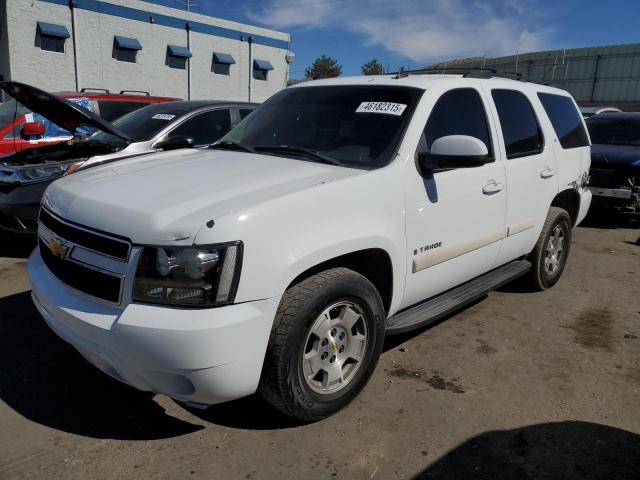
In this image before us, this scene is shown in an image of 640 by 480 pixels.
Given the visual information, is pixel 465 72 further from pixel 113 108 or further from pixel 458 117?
pixel 113 108

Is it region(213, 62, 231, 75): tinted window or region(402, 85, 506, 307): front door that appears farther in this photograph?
region(213, 62, 231, 75): tinted window

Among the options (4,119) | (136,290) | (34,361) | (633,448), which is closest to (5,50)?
(4,119)

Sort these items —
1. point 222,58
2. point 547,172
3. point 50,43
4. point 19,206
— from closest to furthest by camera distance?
1. point 547,172
2. point 19,206
3. point 50,43
4. point 222,58

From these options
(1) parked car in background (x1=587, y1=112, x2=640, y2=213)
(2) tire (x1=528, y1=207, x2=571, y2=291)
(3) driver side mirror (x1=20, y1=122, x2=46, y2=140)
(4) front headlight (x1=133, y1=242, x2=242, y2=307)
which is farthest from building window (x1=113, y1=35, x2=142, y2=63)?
(4) front headlight (x1=133, y1=242, x2=242, y2=307)

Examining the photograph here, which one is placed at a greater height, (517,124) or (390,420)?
(517,124)

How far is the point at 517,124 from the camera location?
421 centimetres

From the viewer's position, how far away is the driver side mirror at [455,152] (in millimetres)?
3039

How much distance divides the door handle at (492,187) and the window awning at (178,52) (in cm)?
2414

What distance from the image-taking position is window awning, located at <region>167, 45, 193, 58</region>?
24.9 meters

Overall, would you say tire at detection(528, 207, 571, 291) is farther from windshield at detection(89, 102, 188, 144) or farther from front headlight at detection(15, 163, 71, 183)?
front headlight at detection(15, 163, 71, 183)

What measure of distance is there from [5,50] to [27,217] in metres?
19.1

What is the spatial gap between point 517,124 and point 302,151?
77.1 inches

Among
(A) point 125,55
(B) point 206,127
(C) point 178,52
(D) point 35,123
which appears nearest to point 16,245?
(D) point 35,123

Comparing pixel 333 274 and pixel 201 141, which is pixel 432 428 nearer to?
pixel 333 274
